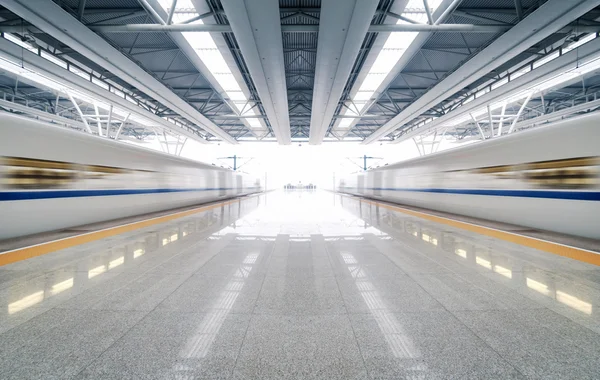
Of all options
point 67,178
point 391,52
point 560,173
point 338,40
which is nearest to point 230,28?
point 338,40

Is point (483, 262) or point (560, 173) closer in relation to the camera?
point (483, 262)

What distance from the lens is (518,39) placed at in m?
7.67

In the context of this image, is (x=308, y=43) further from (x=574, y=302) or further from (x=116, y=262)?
(x=574, y=302)

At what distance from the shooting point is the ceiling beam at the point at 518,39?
618cm

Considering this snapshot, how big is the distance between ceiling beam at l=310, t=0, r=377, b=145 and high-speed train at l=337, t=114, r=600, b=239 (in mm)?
5037

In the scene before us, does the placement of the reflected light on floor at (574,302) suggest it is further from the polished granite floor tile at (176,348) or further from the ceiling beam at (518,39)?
the ceiling beam at (518,39)

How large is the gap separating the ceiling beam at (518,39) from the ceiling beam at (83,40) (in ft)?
43.2

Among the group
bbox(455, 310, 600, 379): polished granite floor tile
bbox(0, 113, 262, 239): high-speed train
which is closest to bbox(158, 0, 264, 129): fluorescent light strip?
bbox(0, 113, 262, 239): high-speed train

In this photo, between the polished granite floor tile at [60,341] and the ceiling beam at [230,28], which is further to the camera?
the ceiling beam at [230,28]

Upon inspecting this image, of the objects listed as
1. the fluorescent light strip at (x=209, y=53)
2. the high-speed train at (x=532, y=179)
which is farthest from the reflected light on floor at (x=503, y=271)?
the fluorescent light strip at (x=209, y=53)

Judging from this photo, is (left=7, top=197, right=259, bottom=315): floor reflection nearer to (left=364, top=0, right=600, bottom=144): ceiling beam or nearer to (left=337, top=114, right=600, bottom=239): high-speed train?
(left=337, top=114, right=600, bottom=239): high-speed train

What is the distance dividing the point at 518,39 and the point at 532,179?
5363mm

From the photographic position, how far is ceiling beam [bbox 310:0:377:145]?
617cm

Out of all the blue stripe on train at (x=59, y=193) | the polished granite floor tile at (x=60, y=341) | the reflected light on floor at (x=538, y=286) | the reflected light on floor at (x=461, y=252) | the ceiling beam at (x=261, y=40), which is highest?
the ceiling beam at (x=261, y=40)
